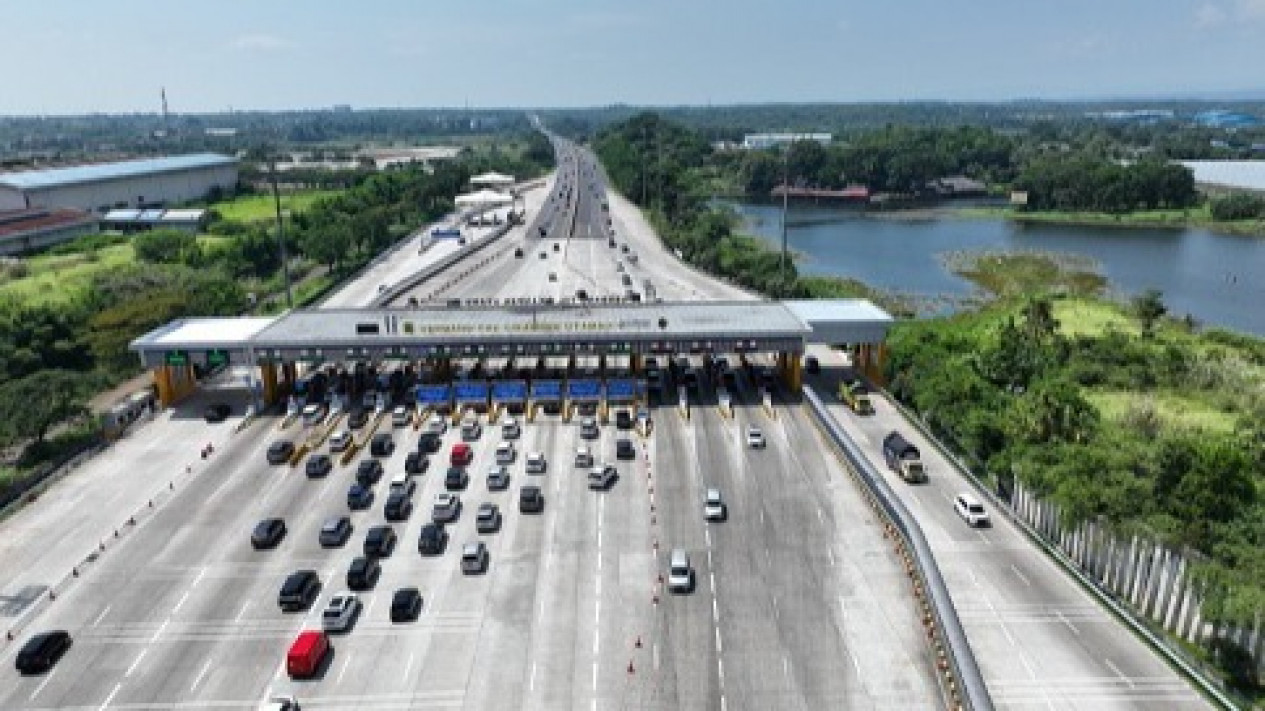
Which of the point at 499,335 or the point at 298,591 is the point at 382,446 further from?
the point at 298,591

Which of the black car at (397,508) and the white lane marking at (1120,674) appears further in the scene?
the black car at (397,508)

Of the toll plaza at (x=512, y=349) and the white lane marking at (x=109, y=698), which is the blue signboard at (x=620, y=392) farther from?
the white lane marking at (x=109, y=698)

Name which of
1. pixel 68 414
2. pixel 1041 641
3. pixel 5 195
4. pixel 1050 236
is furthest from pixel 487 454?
pixel 5 195

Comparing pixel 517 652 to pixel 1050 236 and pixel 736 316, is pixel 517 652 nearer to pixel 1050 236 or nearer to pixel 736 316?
pixel 736 316

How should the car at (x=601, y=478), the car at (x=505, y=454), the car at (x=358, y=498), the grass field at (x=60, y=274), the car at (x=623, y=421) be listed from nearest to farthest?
the car at (x=358, y=498) → the car at (x=601, y=478) → the car at (x=505, y=454) → the car at (x=623, y=421) → the grass field at (x=60, y=274)

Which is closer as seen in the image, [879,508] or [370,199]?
[879,508]

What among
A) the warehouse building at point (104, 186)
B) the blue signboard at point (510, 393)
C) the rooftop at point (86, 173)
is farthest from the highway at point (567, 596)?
the rooftop at point (86, 173)
